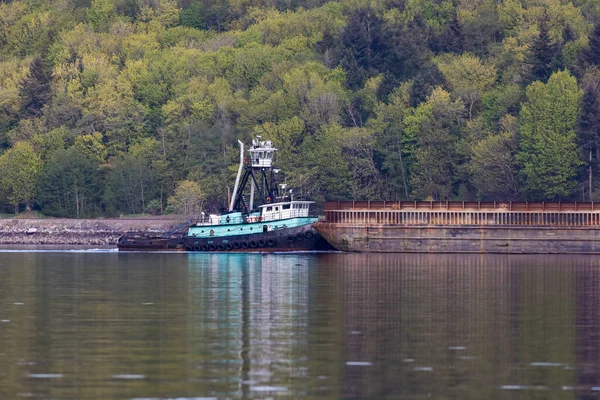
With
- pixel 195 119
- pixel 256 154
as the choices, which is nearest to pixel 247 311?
pixel 256 154

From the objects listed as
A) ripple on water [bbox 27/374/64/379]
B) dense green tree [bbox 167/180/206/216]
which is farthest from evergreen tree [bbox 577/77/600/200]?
ripple on water [bbox 27/374/64/379]

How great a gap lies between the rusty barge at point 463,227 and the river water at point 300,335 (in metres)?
25.2

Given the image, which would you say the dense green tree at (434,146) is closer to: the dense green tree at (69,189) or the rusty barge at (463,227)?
the rusty barge at (463,227)

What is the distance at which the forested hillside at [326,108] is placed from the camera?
401ft

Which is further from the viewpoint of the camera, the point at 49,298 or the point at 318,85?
the point at 318,85

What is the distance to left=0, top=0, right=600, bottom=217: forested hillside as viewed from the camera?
122 m

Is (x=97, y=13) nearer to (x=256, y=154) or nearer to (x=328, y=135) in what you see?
(x=328, y=135)

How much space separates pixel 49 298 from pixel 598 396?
87.1 feet

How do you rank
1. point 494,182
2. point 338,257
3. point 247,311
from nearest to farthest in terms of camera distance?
point 247,311 < point 338,257 < point 494,182

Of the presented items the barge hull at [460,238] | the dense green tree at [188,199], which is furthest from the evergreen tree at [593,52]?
the barge hull at [460,238]

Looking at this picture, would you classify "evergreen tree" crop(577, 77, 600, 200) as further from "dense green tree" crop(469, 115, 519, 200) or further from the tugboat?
the tugboat

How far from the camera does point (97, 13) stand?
19462 centimetres

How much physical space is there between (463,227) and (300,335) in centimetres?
5483

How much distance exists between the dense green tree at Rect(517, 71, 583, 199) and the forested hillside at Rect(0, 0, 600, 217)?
0.17 meters
